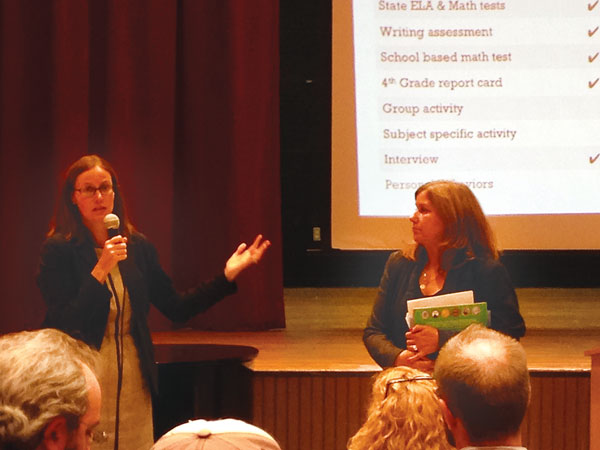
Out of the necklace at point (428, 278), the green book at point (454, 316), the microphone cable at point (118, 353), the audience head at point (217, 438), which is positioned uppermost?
the audience head at point (217, 438)

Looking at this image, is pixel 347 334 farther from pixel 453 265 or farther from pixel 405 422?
pixel 405 422

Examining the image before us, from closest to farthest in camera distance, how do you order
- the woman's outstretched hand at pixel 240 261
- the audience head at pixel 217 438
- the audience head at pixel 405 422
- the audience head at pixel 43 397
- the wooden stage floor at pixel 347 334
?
the audience head at pixel 43 397 → the audience head at pixel 217 438 → the audience head at pixel 405 422 → the woman's outstretched hand at pixel 240 261 → the wooden stage floor at pixel 347 334

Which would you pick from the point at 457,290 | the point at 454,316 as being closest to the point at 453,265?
the point at 457,290

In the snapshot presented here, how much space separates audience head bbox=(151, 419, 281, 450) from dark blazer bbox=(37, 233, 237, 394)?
1213 mm

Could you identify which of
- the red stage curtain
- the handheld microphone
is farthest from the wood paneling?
the handheld microphone

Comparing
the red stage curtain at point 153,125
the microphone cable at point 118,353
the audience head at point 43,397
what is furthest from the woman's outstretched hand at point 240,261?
the audience head at point 43,397

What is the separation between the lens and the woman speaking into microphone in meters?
2.46

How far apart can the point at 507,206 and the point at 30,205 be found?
223 centimetres

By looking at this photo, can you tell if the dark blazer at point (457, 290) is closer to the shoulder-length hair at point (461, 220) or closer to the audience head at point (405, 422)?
the shoulder-length hair at point (461, 220)

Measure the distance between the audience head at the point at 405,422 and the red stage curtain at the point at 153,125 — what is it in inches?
104

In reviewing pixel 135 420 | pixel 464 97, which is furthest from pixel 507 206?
pixel 135 420

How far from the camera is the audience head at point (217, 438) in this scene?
1.21 m

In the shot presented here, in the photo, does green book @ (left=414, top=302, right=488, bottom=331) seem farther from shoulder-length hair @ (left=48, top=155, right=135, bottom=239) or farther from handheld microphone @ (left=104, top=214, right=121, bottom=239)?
shoulder-length hair @ (left=48, top=155, right=135, bottom=239)

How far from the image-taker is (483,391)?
1.30 m
